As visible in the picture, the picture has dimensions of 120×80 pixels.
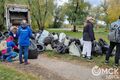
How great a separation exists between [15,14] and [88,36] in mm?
10200

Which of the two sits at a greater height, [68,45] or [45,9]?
[45,9]

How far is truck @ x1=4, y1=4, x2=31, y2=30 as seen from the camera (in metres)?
19.2

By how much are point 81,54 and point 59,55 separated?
3.41 feet

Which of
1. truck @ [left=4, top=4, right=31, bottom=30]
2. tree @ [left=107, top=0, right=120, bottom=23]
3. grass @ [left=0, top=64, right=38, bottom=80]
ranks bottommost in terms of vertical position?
grass @ [left=0, top=64, right=38, bottom=80]

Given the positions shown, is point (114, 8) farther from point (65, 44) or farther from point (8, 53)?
point (8, 53)

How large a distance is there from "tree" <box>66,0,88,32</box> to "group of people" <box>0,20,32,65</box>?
3597cm

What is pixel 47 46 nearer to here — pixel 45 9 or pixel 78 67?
pixel 78 67

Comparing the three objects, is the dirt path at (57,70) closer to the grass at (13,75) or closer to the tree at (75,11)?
the grass at (13,75)

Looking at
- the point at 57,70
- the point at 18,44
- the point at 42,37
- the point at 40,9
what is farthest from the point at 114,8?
the point at 57,70

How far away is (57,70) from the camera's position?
9.09m

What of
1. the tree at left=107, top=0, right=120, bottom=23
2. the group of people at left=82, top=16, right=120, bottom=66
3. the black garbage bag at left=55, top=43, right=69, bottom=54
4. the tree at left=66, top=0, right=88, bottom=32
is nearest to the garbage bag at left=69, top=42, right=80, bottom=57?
the black garbage bag at left=55, top=43, right=69, bottom=54

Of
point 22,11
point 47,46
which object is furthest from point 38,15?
point 47,46

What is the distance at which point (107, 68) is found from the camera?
9.16 metres

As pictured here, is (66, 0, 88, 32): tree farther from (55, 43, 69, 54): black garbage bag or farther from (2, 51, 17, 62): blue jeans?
(2, 51, 17, 62): blue jeans
